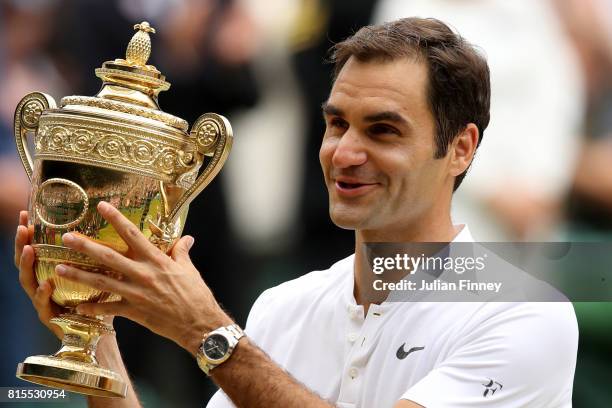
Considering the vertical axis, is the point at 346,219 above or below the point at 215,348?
above

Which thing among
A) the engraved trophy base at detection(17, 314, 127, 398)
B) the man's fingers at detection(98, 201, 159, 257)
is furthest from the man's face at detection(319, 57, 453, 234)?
the engraved trophy base at detection(17, 314, 127, 398)

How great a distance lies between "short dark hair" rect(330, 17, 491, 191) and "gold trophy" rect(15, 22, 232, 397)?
0.53m

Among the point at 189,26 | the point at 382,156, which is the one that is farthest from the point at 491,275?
the point at 189,26

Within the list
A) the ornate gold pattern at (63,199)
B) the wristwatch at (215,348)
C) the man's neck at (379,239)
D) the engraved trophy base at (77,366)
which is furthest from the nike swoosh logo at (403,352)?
the ornate gold pattern at (63,199)

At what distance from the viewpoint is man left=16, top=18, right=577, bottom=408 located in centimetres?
279

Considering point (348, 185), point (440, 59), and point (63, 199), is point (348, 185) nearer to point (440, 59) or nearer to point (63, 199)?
point (440, 59)

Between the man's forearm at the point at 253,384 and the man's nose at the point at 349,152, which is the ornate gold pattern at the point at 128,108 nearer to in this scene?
the man's nose at the point at 349,152

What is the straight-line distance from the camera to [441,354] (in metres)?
3.00

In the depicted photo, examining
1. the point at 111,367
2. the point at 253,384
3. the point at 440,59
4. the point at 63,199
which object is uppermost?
the point at 440,59

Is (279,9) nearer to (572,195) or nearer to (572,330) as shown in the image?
(572,195)

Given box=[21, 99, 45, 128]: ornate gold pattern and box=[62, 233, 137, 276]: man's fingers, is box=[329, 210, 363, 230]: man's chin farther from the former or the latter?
box=[21, 99, 45, 128]: ornate gold pattern

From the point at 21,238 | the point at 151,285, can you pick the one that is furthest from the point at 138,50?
the point at 151,285

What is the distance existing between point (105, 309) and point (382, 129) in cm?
82

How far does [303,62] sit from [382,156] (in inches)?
80.0
